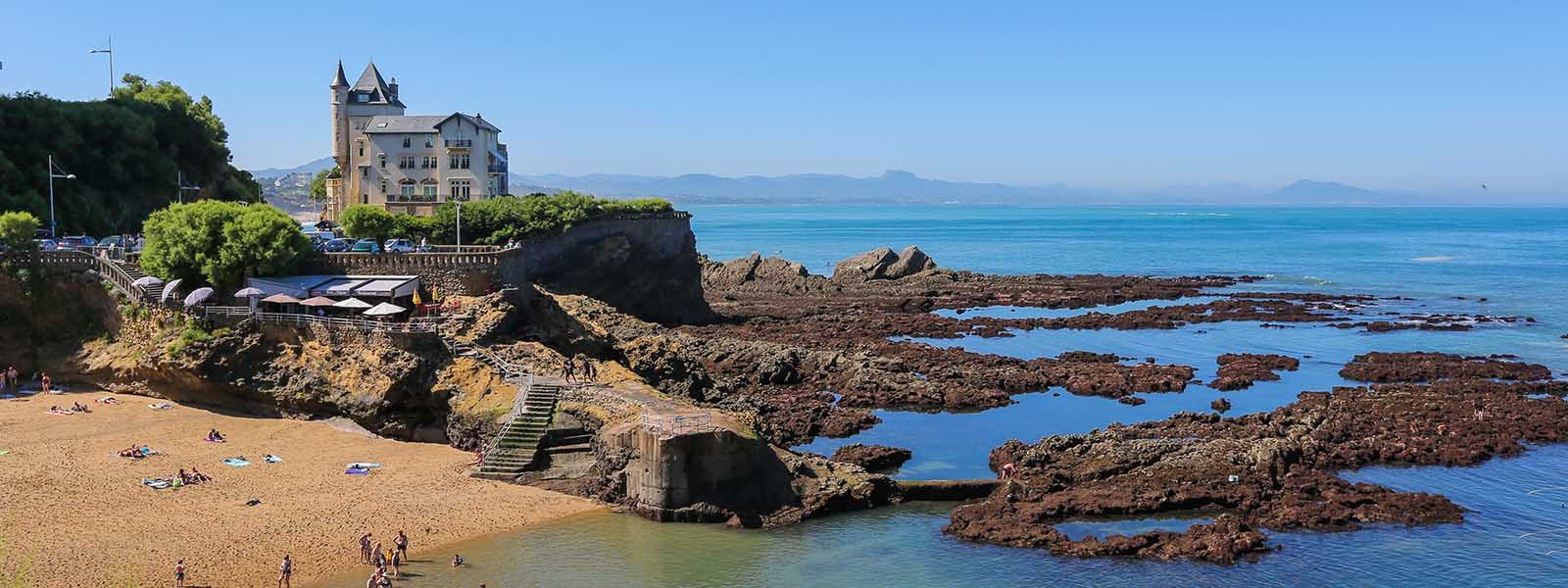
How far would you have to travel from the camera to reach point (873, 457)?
3666cm

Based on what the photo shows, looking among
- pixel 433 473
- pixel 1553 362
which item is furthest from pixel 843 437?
pixel 1553 362

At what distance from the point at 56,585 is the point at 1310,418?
3619 cm

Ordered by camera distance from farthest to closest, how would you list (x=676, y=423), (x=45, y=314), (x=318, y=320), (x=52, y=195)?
(x=52, y=195), (x=45, y=314), (x=318, y=320), (x=676, y=423)

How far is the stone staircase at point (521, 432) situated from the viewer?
33.4 meters

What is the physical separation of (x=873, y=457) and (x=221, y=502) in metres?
18.0

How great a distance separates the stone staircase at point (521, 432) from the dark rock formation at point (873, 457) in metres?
8.69

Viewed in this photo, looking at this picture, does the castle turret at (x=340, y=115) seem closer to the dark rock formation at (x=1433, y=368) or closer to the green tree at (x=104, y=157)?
the green tree at (x=104, y=157)

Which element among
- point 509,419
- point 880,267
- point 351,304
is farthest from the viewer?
point 880,267

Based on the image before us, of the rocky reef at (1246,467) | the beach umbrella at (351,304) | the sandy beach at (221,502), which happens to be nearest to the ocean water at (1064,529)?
the rocky reef at (1246,467)

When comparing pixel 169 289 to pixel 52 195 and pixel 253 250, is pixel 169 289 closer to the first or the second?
pixel 253 250

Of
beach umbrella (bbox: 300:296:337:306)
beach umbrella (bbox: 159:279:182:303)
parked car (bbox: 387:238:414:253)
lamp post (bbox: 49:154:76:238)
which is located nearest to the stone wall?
beach umbrella (bbox: 300:296:337:306)

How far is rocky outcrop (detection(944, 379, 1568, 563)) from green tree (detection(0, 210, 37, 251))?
115 ft

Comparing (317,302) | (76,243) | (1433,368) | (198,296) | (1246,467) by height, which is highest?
(76,243)

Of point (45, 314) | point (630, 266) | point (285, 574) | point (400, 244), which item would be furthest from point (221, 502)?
point (630, 266)
